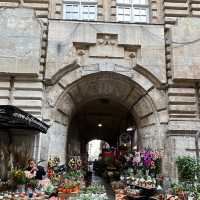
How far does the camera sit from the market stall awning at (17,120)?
32.2ft

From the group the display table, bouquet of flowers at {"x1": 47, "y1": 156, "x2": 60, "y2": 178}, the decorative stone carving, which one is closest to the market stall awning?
bouquet of flowers at {"x1": 47, "y1": 156, "x2": 60, "y2": 178}

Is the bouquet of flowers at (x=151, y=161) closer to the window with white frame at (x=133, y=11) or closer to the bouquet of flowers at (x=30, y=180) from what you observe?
the bouquet of flowers at (x=30, y=180)

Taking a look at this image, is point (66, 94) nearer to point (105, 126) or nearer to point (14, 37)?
point (14, 37)

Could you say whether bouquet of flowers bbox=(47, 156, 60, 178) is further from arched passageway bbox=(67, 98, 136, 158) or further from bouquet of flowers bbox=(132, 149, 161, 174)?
arched passageway bbox=(67, 98, 136, 158)

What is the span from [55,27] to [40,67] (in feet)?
5.83

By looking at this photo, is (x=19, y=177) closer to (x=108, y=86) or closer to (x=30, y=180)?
(x=30, y=180)

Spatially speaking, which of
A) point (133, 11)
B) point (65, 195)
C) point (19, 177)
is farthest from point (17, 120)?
point (133, 11)

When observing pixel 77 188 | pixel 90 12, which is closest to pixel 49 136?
pixel 77 188

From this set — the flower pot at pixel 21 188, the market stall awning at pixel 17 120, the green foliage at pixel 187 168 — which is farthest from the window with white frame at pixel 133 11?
the flower pot at pixel 21 188

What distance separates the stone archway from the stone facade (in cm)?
4

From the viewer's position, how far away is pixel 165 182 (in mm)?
11727

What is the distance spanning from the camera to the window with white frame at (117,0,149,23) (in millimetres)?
13969

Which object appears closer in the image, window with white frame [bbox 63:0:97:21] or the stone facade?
the stone facade

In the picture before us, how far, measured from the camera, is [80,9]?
14.0m
